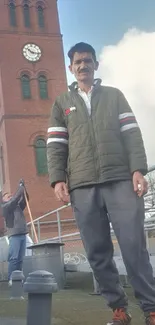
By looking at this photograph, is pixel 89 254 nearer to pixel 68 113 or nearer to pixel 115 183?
pixel 115 183

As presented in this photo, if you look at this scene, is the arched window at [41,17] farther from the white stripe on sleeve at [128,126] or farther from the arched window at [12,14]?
the white stripe on sleeve at [128,126]

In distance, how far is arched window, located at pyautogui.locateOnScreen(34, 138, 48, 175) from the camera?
26.5 metres

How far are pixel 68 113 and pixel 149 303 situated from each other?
1.47 meters

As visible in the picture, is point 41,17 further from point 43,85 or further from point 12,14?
point 43,85

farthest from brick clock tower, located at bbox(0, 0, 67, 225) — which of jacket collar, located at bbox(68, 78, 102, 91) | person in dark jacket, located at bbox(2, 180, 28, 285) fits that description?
jacket collar, located at bbox(68, 78, 102, 91)

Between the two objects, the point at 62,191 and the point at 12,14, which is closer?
the point at 62,191

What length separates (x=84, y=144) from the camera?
3131 millimetres

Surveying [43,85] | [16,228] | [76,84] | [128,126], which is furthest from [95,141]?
[43,85]

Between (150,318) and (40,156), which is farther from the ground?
(40,156)

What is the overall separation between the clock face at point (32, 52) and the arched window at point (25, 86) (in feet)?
4.11

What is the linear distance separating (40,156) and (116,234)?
78.2ft

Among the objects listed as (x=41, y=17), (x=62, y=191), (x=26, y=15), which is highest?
(x=26, y=15)

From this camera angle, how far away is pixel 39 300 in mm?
2346

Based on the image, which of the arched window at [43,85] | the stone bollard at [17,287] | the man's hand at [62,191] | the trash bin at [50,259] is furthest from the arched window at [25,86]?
the man's hand at [62,191]
